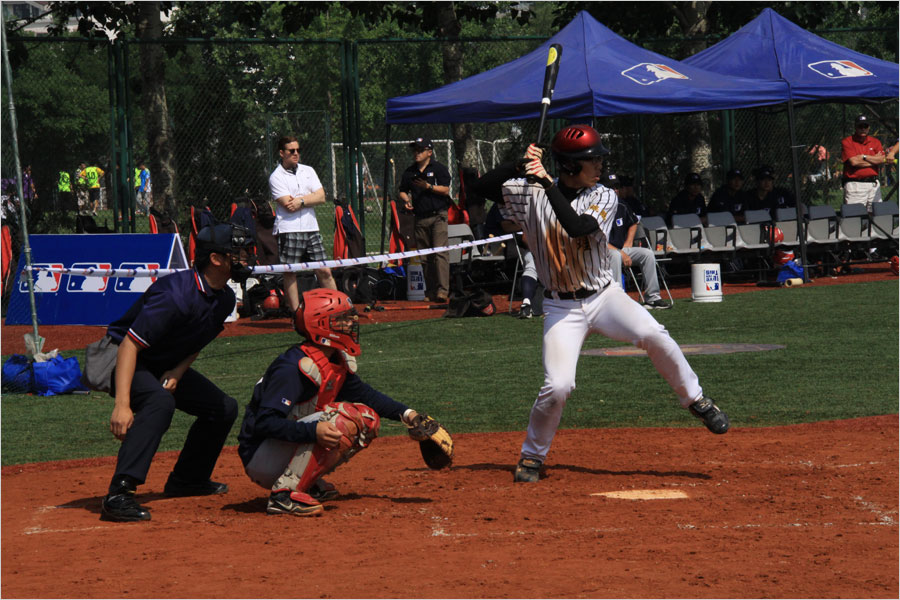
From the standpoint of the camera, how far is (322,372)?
625 cm

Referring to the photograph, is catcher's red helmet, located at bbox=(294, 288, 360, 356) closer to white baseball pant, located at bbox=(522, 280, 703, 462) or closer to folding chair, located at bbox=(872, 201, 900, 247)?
white baseball pant, located at bbox=(522, 280, 703, 462)

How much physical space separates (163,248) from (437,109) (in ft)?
14.8

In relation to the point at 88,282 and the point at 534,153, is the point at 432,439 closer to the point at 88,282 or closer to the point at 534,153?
the point at 534,153

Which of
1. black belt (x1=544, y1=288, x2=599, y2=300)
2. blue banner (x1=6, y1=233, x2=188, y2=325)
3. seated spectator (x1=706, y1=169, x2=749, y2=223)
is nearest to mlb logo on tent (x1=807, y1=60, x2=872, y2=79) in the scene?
seated spectator (x1=706, y1=169, x2=749, y2=223)

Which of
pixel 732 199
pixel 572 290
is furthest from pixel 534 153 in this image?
pixel 732 199

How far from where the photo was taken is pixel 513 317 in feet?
52.7

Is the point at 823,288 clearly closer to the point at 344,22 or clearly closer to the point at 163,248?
the point at 163,248

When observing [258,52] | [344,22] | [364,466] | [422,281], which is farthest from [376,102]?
[364,466]

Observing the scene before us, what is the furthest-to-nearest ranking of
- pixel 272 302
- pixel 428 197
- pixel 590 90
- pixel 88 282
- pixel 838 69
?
pixel 838 69
pixel 428 197
pixel 272 302
pixel 590 90
pixel 88 282

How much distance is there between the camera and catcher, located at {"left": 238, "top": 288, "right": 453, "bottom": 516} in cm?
609

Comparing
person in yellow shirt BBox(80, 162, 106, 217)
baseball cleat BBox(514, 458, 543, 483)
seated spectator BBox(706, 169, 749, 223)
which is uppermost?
person in yellow shirt BBox(80, 162, 106, 217)

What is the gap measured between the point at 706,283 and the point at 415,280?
438cm

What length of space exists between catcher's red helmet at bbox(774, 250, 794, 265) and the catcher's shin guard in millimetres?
14399

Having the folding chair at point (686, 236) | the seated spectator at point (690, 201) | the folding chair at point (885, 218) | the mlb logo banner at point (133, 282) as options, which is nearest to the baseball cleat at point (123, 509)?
the mlb logo banner at point (133, 282)
